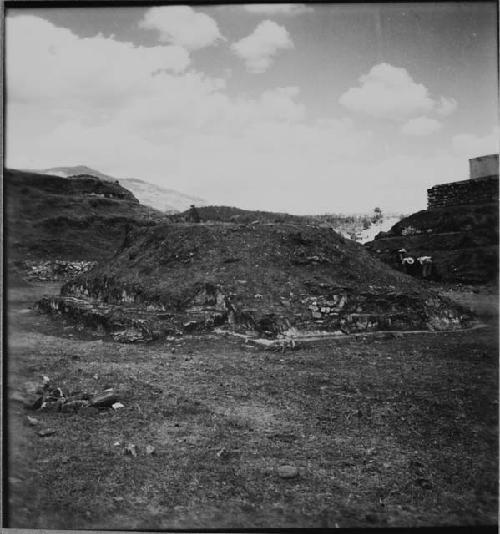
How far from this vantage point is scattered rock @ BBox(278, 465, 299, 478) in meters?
3.81

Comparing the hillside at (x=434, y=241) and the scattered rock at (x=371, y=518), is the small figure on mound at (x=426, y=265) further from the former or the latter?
the scattered rock at (x=371, y=518)

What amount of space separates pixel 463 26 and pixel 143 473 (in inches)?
233

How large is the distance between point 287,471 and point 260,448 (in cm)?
47

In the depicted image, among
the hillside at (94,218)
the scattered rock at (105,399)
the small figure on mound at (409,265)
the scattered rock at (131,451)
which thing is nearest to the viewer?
the scattered rock at (131,451)

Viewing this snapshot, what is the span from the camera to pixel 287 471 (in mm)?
3852

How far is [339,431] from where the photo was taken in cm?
454

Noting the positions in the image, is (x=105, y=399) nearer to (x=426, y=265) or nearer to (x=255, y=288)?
(x=255, y=288)

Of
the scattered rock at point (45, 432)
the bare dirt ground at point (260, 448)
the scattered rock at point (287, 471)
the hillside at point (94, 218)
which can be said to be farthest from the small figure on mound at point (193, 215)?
the scattered rock at point (287, 471)

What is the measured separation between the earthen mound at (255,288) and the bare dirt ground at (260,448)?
2.86m

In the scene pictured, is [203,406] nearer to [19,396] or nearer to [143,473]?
[143,473]

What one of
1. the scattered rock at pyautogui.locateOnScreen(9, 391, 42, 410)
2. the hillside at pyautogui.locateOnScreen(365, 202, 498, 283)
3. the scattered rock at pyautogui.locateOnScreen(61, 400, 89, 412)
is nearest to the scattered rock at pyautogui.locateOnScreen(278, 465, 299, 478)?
the scattered rock at pyautogui.locateOnScreen(61, 400, 89, 412)

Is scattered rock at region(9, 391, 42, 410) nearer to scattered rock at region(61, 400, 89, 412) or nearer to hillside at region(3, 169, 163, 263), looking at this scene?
scattered rock at region(61, 400, 89, 412)

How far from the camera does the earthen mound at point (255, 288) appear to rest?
30.4 feet

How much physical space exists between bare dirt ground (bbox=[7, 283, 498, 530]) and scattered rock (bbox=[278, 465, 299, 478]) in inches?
1.5
